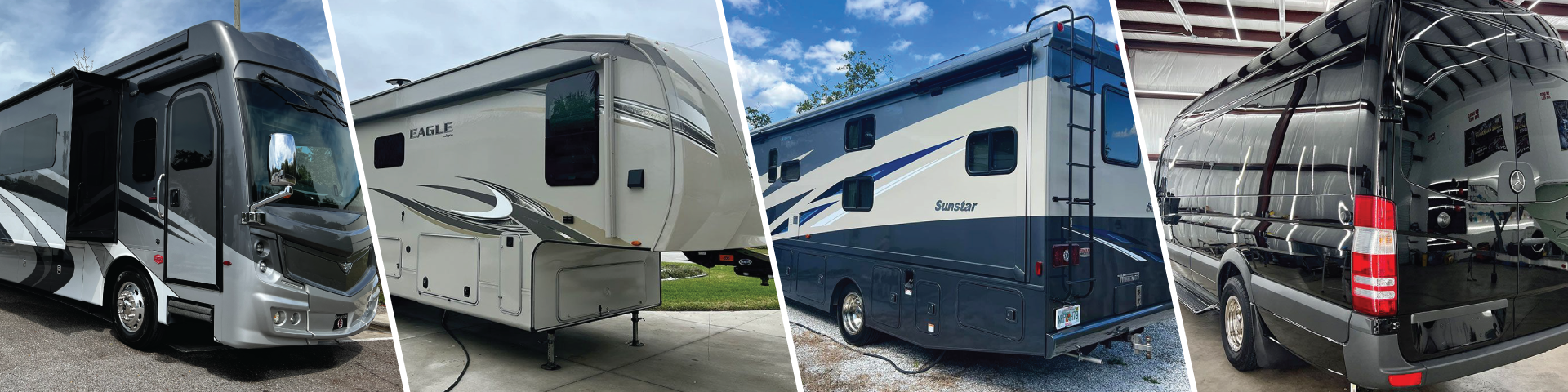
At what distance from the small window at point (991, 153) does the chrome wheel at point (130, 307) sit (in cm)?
708

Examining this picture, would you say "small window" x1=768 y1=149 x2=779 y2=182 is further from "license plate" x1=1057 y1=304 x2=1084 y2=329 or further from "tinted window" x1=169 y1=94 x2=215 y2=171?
"tinted window" x1=169 y1=94 x2=215 y2=171

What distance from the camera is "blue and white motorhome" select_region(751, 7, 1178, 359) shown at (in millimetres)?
1175

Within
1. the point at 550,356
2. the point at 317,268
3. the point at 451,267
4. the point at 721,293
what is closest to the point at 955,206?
the point at 721,293

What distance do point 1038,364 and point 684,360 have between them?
35.8 inches

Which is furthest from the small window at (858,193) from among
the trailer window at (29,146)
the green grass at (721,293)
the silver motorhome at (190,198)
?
the trailer window at (29,146)

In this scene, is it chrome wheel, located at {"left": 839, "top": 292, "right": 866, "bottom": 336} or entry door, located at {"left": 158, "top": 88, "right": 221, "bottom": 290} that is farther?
entry door, located at {"left": 158, "top": 88, "right": 221, "bottom": 290}

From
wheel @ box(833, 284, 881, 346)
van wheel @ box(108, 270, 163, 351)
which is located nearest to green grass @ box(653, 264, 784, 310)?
wheel @ box(833, 284, 881, 346)

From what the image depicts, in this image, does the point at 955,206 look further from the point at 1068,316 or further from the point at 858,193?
the point at 1068,316

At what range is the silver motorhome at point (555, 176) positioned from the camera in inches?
64.4

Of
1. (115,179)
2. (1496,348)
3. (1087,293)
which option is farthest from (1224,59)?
(115,179)

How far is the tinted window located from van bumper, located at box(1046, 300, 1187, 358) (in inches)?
227

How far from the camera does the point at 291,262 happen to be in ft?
14.7

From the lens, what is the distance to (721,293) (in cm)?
152

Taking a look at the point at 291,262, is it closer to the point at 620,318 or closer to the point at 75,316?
the point at 620,318
